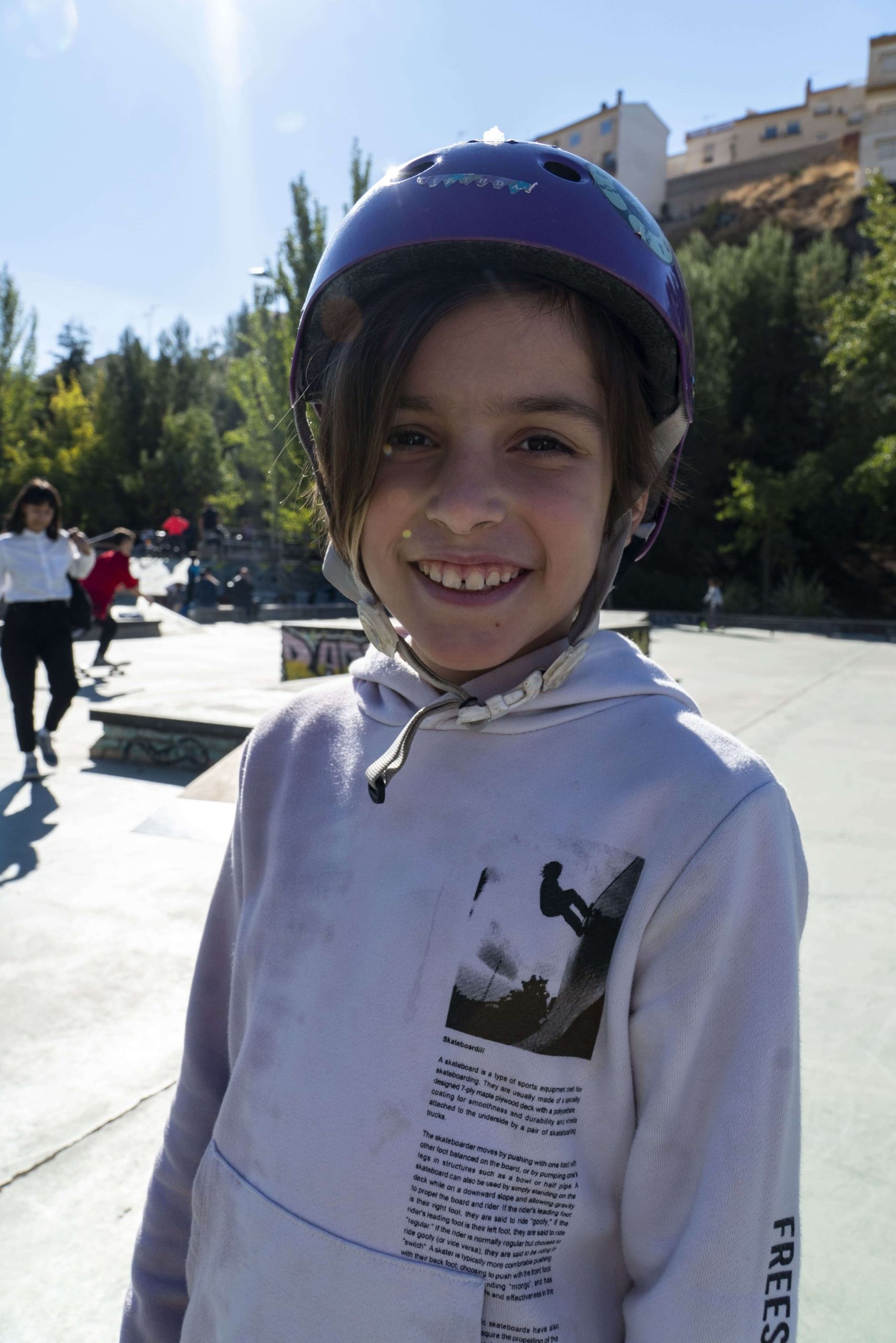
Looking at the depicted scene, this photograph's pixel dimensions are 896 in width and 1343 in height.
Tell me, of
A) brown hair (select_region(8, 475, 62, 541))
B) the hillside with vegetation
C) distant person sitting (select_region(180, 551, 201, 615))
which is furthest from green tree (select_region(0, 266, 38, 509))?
brown hair (select_region(8, 475, 62, 541))

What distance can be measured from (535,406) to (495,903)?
0.57 m

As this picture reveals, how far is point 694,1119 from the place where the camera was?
893 millimetres

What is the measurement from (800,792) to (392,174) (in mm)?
4723

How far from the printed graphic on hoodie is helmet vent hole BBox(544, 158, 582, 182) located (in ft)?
3.00

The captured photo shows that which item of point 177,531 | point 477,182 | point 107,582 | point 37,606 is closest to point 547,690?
point 477,182

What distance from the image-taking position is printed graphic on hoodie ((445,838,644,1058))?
930mm

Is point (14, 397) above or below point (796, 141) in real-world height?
below

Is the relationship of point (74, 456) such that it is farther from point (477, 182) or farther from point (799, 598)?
point (477, 182)

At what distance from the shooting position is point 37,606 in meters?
6.29

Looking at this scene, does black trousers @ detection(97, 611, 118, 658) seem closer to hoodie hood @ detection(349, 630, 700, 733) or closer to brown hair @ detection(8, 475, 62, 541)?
brown hair @ detection(8, 475, 62, 541)

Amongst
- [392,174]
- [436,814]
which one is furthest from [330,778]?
[392,174]

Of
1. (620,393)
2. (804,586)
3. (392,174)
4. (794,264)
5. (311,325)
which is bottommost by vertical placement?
(804,586)

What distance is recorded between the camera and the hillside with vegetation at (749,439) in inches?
1064

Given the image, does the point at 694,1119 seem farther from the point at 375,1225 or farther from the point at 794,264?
the point at 794,264
